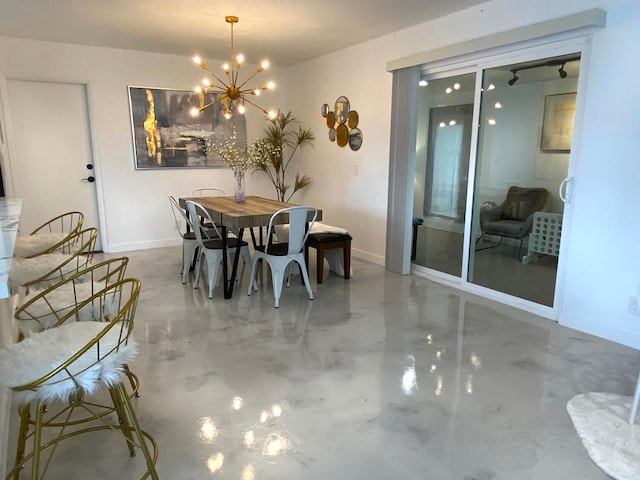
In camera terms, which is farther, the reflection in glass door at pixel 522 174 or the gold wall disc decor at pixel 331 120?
the gold wall disc decor at pixel 331 120

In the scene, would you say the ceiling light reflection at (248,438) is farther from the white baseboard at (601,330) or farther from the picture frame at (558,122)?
the picture frame at (558,122)

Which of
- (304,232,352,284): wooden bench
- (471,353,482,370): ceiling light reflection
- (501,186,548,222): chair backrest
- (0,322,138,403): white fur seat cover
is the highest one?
(501,186,548,222): chair backrest

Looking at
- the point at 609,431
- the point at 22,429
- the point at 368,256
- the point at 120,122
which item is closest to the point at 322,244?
the point at 368,256

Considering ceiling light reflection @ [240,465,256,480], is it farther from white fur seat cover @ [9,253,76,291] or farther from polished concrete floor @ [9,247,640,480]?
white fur seat cover @ [9,253,76,291]

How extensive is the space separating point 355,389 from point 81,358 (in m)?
1.45

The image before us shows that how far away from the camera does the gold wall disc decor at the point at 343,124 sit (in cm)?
531

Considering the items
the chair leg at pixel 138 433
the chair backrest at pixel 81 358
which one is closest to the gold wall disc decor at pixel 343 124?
the chair backrest at pixel 81 358

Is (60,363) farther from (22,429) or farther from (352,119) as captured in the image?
(352,119)

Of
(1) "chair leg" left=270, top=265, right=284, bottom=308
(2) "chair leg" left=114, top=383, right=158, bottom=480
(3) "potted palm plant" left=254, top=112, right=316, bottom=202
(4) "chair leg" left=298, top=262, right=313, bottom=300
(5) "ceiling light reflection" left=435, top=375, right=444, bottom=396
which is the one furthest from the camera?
(3) "potted palm plant" left=254, top=112, right=316, bottom=202

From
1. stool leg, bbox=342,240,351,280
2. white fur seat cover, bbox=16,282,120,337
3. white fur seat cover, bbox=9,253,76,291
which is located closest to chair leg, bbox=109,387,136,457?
white fur seat cover, bbox=16,282,120,337

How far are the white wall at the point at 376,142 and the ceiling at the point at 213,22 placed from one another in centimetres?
20

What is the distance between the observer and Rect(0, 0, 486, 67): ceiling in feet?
12.1

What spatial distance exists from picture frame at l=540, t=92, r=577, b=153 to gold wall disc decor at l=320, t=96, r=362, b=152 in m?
2.20

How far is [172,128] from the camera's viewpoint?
587 centimetres
